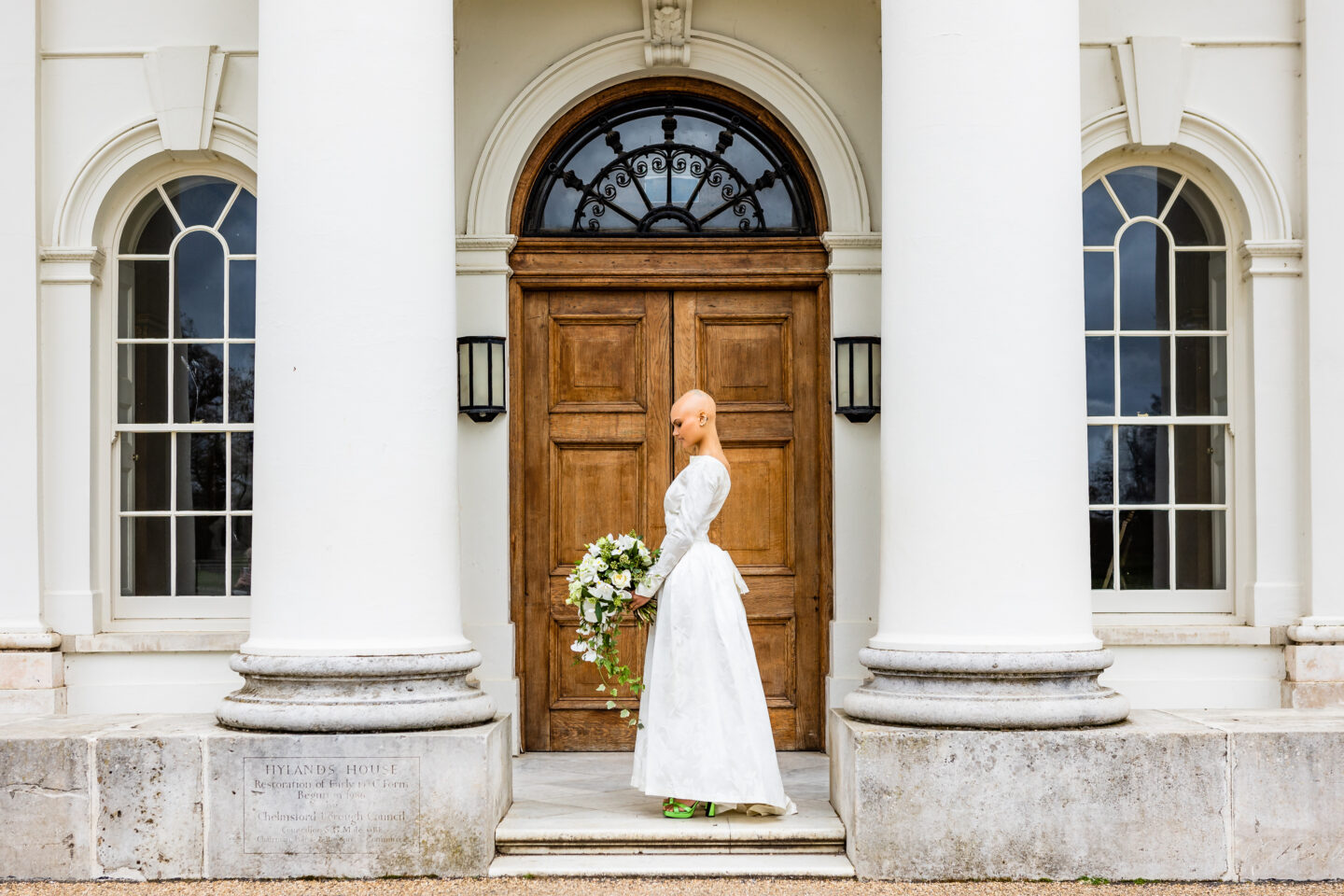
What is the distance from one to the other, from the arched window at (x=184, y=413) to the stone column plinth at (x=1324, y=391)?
5884mm

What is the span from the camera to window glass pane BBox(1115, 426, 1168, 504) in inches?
330

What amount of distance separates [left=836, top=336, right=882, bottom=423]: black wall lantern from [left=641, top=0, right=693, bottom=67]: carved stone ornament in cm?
192

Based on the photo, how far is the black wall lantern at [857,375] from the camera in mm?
8344

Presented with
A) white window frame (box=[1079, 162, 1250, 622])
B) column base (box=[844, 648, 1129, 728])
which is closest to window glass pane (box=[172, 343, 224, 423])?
column base (box=[844, 648, 1129, 728])

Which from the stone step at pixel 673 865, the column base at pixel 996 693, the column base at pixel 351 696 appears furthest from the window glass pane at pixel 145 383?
the column base at pixel 996 693

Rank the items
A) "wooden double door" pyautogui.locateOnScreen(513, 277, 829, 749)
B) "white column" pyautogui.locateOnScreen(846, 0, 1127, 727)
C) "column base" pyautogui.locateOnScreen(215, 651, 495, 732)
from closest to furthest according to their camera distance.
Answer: "column base" pyautogui.locateOnScreen(215, 651, 495, 732), "white column" pyautogui.locateOnScreen(846, 0, 1127, 727), "wooden double door" pyautogui.locateOnScreen(513, 277, 829, 749)

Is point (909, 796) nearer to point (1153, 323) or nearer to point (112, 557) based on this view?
point (1153, 323)

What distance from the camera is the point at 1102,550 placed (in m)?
8.39

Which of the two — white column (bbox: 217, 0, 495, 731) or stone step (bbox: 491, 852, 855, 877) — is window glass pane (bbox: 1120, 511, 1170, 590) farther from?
white column (bbox: 217, 0, 495, 731)


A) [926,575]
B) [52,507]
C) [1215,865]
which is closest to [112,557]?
[52,507]

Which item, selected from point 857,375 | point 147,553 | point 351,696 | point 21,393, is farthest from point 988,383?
point 21,393

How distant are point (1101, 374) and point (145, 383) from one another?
550 cm

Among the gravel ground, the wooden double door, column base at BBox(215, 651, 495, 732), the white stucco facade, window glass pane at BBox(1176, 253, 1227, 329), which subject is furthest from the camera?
the wooden double door

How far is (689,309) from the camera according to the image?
8.69 meters
